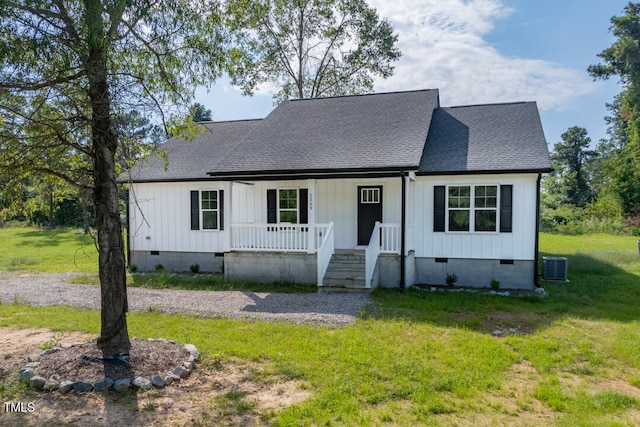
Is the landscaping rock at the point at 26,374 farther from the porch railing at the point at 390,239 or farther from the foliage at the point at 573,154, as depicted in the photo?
the foliage at the point at 573,154

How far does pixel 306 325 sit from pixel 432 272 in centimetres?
533

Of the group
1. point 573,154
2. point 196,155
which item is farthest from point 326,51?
point 573,154

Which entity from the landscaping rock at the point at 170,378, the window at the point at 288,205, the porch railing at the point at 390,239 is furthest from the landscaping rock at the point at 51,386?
the window at the point at 288,205

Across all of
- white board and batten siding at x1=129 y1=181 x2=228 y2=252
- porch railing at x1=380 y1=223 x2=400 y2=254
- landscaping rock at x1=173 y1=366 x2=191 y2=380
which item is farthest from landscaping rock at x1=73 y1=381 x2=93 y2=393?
white board and batten siding at x1=129 y1=181 x2=228 y2=252

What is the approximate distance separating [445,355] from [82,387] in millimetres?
4544

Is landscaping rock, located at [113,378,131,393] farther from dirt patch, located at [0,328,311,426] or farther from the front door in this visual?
the front door

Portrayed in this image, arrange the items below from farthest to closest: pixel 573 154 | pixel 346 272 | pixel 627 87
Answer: pixel 573 154
pixel 627 87
pixel 346 272

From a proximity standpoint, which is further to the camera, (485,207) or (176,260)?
(176,260)

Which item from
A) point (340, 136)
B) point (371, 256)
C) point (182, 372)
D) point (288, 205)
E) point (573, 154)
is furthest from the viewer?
point (573, 154)

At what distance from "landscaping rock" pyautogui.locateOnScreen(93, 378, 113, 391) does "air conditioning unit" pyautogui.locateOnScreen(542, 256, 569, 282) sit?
36.9 ft

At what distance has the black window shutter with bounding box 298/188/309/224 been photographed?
12516 mm

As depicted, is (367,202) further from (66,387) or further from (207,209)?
(66,387)

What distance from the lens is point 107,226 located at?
17.0 ft

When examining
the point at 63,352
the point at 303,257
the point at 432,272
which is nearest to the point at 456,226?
the point at 432,272
